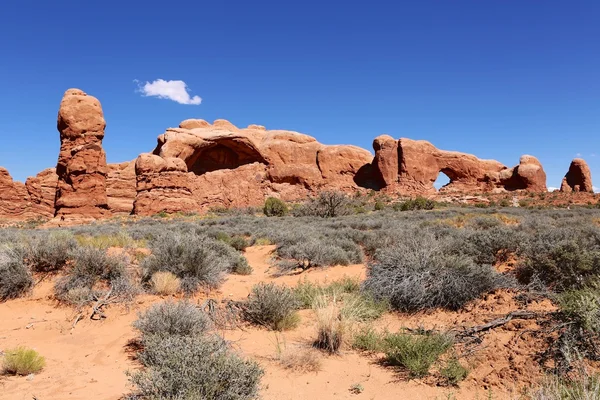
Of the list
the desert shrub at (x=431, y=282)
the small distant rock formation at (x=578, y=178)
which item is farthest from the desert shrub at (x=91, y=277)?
the small distant rock formation at (x=578, y=178)

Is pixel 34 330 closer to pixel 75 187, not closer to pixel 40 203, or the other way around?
pixel 75 187

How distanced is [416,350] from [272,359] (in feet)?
5.00

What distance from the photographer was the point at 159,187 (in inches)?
1223

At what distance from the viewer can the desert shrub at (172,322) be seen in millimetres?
4059

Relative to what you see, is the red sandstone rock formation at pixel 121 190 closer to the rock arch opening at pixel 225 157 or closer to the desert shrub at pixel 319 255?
the rock arch opening at pixel 225 157

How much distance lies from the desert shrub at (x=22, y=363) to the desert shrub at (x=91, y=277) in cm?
184

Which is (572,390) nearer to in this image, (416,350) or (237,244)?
(416,350)

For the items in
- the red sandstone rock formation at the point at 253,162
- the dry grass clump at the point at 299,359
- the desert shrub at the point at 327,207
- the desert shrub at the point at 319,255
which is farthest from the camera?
the red sandstone rock formation at the point at 253,162

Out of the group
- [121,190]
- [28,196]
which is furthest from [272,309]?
[28,196]

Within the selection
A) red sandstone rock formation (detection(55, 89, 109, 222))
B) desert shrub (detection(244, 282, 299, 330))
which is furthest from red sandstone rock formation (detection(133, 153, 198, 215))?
desert shrub (detection(244, 282, 299, 330))

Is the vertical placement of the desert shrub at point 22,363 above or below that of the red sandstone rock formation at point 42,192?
below

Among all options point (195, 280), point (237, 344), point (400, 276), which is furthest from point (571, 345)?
point (195, 280)

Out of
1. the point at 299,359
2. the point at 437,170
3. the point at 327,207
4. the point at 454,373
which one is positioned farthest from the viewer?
the point at 437,170

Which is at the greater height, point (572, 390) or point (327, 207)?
point (327, 207)
